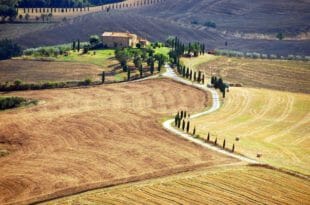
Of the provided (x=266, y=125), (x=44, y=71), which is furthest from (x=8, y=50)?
(x=266, y=125)

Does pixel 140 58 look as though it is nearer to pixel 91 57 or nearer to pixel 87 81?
pixel 91 57

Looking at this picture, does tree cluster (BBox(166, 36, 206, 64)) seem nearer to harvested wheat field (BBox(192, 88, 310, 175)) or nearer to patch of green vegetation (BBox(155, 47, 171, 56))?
patch of green vegetation (BBox(155, 47, 171, 56))

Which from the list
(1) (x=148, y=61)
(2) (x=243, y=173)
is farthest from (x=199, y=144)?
(1) (x=148, y=61)

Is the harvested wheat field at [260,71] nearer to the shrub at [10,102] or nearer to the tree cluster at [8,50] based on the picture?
the tree cluster at [8,50]

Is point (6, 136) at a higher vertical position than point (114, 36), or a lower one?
lower

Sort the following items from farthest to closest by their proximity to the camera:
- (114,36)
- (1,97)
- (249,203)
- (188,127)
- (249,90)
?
1. (114,36)
2. (249,90)
3. (1,97)
4. (188,127)
5. (249,203)

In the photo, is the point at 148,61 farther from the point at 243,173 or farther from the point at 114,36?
the point at 243,173

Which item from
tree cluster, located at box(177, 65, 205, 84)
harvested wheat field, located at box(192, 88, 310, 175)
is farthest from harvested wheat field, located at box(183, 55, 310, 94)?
harvested wheat field, located at box(192, 88, 310, 175)
